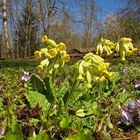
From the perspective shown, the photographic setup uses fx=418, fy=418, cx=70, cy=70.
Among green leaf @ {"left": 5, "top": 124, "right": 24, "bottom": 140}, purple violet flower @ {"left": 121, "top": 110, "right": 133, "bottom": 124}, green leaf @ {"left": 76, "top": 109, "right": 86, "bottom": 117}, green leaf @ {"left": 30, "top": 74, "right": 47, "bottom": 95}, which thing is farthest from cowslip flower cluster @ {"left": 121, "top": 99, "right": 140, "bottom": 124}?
green leaf @ {"left": 5, "top": 124, "right": 24, "bottom": 140}

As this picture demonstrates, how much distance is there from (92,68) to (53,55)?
0.52ft

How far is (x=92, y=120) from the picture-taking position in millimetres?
1780

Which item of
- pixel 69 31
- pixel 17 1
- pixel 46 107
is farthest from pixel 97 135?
pixel 69 31

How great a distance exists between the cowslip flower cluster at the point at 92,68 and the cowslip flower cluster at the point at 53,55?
0.23 feet

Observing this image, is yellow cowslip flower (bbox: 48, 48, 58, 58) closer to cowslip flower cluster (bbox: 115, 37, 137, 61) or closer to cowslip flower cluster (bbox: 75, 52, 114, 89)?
cowslip flower cluster (bbox: 75, 52, 114, 89)

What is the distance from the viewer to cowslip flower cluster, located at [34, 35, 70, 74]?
5.08 feet

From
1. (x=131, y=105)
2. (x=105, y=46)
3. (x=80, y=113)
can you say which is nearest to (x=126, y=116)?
(x=131, y=105)

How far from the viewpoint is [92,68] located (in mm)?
1514

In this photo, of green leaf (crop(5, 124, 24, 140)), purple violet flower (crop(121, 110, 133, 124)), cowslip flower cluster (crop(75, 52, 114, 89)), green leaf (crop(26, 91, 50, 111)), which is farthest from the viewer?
green leaf (crop(26, 91, 50, 111))

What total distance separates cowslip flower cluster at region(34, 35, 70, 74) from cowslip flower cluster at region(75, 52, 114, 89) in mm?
71

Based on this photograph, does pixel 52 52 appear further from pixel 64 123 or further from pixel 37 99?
pixel 37 99

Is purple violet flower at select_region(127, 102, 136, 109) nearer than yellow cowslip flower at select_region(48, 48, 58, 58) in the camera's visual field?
No

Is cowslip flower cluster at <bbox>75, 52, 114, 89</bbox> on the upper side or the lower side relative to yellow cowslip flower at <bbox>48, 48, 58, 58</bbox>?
lower

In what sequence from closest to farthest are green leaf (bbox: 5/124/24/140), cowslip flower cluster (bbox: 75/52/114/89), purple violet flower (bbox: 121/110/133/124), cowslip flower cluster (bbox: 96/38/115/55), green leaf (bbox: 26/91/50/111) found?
green leaf (bbox: 5/124/24/140), cowslip flower cluster (bbox: 75/52/114/89), purple violet flower (bbox: 121/110/133/124), green leaf (bbox: 26/91/50/111), cowslip flower cluster (bbox: 96/38/115/55)
